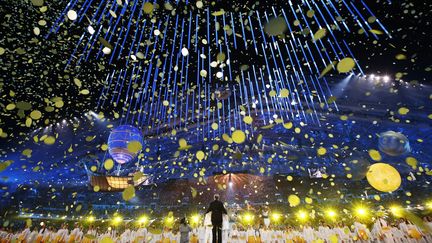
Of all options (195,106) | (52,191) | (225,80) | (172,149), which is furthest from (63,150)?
(225,80)

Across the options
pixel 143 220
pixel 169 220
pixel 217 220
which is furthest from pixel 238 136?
pixel 217 220

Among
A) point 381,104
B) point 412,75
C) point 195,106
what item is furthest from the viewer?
point 195,106

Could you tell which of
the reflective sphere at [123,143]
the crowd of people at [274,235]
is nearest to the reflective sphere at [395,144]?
the crowd of people at [274,235]

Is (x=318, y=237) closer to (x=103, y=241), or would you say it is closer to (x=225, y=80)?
(x=225, y=80)

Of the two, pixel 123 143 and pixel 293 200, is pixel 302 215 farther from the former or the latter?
pixel 123 143

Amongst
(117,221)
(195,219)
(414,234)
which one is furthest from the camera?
(117,221)

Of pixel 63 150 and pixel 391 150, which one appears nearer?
pixel 391 150

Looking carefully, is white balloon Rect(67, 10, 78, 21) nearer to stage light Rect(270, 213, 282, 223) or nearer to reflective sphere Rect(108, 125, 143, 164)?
reflective sphere Rect(108, 125, 143, 164)

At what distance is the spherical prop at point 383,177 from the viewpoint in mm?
9477

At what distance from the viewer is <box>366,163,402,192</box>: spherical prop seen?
31.1ft

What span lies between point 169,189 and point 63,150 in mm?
7812

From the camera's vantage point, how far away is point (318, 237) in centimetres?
826

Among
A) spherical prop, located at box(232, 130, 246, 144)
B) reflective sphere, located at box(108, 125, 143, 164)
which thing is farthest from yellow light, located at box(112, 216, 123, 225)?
spherical prop, located at box(232, 130, 246, 144)

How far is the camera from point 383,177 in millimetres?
10227
